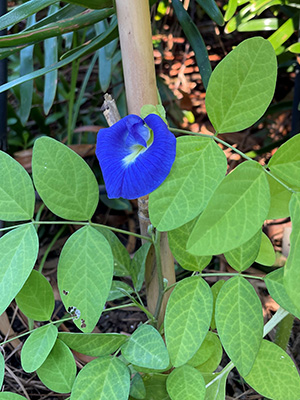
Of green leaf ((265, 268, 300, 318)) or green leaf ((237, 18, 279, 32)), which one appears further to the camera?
green leaf ((237, 18, 279, 32))

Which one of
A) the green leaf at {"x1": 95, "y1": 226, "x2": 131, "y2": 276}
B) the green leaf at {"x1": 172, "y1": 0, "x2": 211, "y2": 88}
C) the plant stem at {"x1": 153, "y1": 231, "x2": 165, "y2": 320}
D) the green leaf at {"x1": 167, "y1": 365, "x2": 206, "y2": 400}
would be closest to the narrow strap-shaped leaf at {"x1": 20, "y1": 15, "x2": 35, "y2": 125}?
the green leaf at {"x1": 172, "y1": 0, "x2": 211, "y2": 88}

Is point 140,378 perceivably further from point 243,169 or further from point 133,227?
point 133,227

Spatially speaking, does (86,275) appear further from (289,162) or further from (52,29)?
(52,29)

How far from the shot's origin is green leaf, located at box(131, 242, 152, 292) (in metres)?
0.64

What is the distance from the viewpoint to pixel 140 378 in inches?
22.6

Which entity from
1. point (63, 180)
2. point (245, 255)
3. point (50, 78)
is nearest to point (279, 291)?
point (245, 255)

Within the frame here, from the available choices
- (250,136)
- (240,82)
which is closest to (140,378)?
(240,82)

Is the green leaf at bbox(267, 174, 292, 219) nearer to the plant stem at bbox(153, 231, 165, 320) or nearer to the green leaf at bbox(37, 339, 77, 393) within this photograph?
the plant stem at bbox(153, 231, 165, 320)

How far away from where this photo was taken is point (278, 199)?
0.53 m

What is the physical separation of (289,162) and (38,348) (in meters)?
0.35

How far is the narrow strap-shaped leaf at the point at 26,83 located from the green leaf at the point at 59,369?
2.23ft

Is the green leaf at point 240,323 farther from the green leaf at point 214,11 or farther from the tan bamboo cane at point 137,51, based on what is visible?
the green leaf at point 214,11

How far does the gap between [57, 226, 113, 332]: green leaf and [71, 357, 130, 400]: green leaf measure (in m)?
0.07

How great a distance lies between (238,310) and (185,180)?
0.16m
